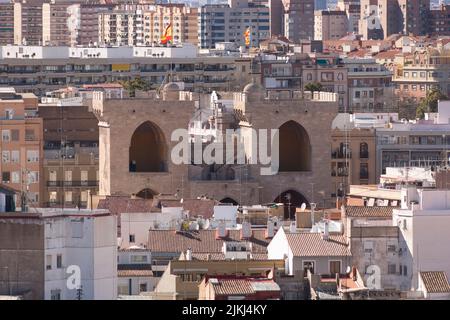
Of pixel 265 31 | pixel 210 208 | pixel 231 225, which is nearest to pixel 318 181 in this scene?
pixel 210 208

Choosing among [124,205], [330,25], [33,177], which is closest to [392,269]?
[124,205]

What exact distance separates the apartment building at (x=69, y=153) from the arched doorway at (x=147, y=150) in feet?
3.16

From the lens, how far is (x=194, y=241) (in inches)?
1407

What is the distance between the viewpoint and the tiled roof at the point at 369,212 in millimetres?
33641

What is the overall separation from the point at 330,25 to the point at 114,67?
3168 inches

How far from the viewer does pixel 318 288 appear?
92.6 ft

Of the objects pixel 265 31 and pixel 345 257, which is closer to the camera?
pixel 345 257

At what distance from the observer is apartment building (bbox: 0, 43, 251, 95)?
88812 mm

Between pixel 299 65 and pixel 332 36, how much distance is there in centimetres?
6449

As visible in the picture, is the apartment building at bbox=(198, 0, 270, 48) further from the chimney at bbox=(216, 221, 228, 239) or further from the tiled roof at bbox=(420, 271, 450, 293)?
the tiled roof at bbox=(420, 271, 450, 293)

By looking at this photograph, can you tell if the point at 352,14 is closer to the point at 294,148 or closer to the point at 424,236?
the point at 294,148

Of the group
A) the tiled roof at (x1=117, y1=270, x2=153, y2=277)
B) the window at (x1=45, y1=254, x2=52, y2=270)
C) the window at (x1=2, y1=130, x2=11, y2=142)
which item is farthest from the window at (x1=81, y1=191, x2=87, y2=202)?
the window at (x1=45, y1=254, x2=52, y2=270)
